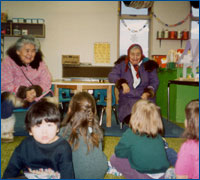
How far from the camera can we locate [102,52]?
5781mm

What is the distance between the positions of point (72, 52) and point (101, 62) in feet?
2.64

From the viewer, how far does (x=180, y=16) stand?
19.1 feet

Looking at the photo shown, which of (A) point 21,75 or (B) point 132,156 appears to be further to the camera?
(A) point 21,75

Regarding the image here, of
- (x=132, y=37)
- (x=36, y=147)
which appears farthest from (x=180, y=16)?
(x=36, y=147)

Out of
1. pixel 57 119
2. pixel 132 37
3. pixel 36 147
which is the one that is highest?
pixel 132 37

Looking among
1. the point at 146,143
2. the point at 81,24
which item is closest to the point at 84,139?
the point at 146,143

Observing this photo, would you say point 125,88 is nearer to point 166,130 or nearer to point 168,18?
point 166,130

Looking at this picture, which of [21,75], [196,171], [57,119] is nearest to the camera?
[196,171]

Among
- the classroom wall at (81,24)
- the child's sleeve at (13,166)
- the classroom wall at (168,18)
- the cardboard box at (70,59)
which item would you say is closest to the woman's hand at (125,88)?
the child's sleeve at (13,166)

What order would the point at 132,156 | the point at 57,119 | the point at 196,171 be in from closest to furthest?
the point at 196,171
the point at 57,119
the point at 132,156

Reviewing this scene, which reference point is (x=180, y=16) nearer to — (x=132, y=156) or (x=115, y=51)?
(x=115, y=51)

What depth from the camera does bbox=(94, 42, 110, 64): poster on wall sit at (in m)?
5.77

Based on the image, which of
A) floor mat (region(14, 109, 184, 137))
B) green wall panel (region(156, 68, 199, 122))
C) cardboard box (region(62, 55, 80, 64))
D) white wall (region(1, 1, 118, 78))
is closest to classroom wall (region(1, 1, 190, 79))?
white wall (region(1, 1, 118, 78))

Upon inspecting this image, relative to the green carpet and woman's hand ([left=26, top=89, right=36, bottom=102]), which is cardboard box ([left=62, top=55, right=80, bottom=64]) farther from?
woman's hand ([left=26, top=89, right=36, bottom=102])
